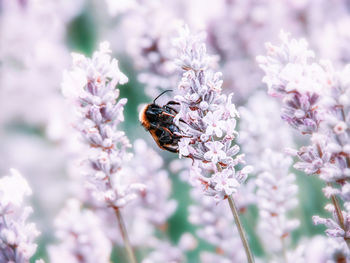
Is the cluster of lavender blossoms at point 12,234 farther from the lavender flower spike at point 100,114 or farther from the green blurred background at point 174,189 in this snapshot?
the green blurred background at point 174,189

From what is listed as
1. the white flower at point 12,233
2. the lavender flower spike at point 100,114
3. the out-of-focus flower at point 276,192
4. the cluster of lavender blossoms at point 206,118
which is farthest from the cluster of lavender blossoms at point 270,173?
the white flower at point 12,233

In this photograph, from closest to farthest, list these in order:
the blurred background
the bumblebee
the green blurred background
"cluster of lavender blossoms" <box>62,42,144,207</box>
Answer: "cluster of lavender blossoms" <box>62,42,144,207</box> → the bumblebee → the blurred background → the green blurred background

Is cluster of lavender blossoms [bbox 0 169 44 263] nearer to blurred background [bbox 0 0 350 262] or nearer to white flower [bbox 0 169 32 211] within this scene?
white flower [bbox 0 169 32 211]

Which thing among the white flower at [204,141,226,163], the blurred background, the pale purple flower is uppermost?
the blurred background

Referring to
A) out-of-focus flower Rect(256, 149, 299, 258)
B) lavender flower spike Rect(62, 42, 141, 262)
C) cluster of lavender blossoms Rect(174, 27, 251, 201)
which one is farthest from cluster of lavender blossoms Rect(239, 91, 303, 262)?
lavender flower spike Rect(62, 42, 141, 262)

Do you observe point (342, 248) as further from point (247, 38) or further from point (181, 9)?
point (181, 9)

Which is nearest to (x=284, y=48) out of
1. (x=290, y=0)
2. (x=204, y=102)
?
(x=204, y=102)
